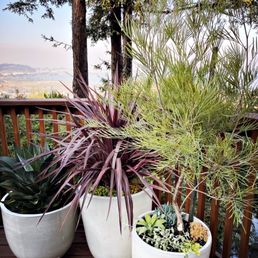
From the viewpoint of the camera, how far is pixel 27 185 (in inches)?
65.2

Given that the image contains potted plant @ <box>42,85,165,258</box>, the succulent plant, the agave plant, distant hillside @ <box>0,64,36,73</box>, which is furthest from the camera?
distant hillside @ <box>0,64,36,73</box>

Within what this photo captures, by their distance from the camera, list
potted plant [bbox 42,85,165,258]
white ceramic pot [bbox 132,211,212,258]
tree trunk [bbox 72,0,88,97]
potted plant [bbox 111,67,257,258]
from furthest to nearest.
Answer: tree trunk [bbox 72,0,88,97]
potted plant [bbox 42,85,165,258]
white ceramic pot [bbox 132,211,212,258]
potted plant [bbox 111,67,257,258]

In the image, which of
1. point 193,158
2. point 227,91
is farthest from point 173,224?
point 227,91

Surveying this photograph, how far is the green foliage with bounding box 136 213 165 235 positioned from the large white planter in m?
0.13

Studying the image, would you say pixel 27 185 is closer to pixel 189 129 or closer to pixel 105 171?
pixel 105 171

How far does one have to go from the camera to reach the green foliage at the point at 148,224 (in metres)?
1.45

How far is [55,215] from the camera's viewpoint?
1636 millimetres

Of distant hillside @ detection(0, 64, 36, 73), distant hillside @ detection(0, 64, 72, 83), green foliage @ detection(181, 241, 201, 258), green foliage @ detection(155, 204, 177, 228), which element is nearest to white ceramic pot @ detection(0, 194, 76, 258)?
green foliage @ detection(155, 204, 177, 228)

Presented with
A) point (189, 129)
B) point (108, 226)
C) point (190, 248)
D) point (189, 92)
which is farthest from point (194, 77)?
point (108, 226)

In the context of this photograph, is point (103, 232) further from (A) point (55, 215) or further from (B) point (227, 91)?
(B) point (227, 91)

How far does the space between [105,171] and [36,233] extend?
64cm

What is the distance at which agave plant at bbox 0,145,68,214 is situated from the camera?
64.7 inches

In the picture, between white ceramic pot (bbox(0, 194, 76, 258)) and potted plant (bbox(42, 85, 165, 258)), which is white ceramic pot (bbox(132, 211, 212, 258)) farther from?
white ceramic pot (bbox(0, 194, 76, 258))

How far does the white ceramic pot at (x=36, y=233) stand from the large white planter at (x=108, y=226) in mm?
172
